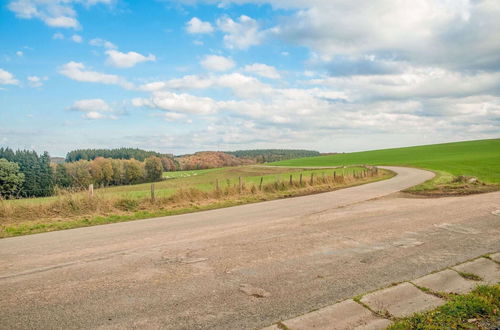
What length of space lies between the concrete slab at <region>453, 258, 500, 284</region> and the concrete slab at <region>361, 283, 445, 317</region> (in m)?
1.33

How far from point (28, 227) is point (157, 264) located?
7.20 m

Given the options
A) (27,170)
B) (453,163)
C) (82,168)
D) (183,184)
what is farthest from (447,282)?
(82,168)

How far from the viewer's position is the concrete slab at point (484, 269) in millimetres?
4840

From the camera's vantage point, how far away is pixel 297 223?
9.35m

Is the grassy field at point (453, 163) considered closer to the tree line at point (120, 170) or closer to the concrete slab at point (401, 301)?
the concrete slab at point (401, 301)

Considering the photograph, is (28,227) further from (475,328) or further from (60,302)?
(475,328)

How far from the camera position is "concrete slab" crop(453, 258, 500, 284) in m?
4.84

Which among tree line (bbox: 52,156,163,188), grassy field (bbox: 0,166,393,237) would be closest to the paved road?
grassy field (bbox: 0,166,393,237)

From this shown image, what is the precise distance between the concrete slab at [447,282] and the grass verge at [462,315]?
327 millimetres

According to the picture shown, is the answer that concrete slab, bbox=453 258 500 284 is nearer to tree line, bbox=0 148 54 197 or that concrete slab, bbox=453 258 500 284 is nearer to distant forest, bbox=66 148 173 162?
tree line, bbox=0 148 54 197

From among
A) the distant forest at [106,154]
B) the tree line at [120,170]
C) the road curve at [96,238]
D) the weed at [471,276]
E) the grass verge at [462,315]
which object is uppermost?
the distant forest at [106,154]

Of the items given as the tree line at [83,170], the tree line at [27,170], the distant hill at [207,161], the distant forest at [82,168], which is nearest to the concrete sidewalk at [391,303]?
the distant forest at [82,168]

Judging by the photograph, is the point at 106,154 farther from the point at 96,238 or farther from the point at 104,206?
the point at 96,238

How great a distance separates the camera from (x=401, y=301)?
163 inches
